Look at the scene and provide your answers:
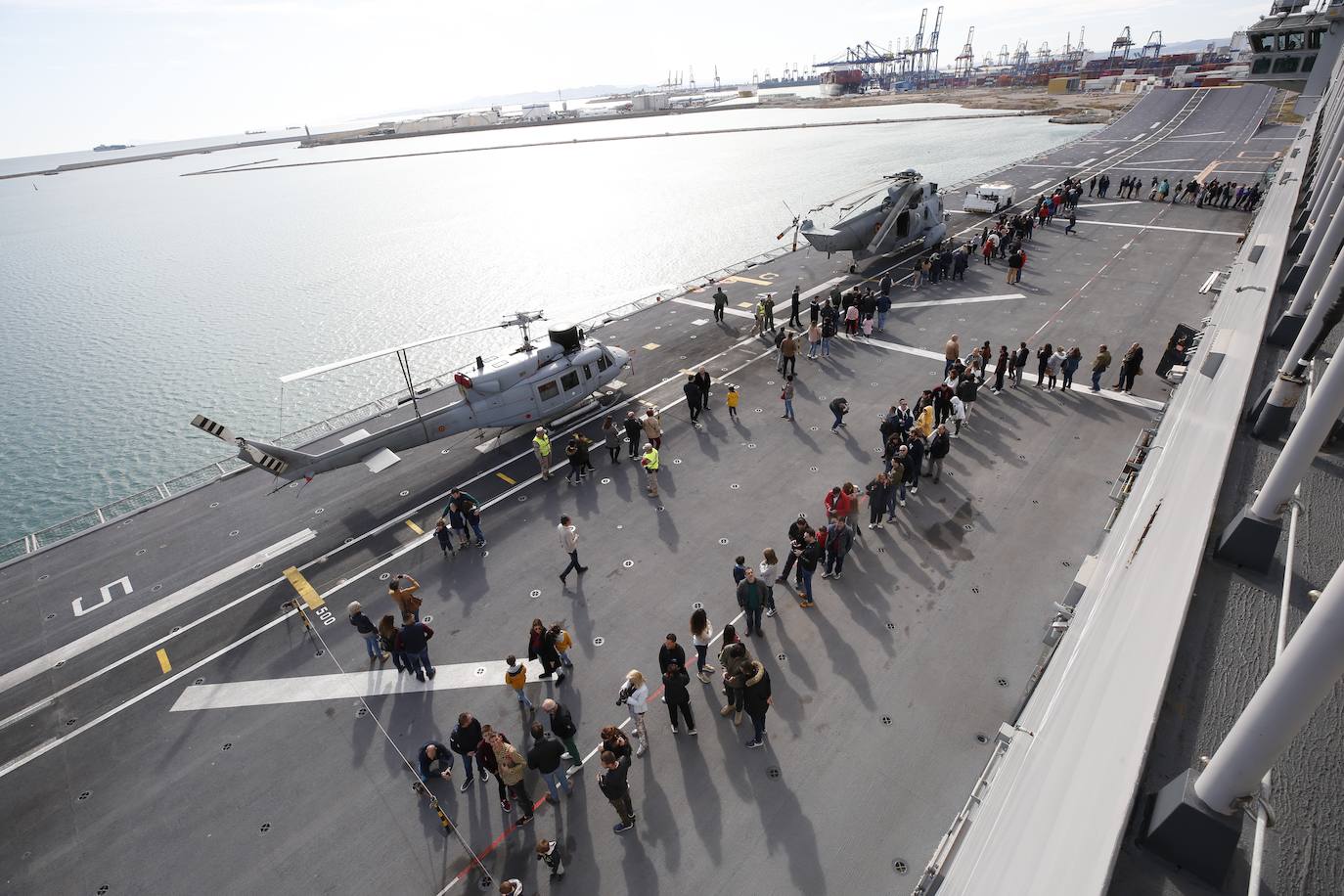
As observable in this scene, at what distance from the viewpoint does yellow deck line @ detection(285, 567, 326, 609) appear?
1378cm

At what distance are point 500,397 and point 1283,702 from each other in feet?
57.2

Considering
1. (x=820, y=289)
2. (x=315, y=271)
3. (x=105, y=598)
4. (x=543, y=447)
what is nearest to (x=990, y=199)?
(x=820, y=289)

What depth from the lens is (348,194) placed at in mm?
96625

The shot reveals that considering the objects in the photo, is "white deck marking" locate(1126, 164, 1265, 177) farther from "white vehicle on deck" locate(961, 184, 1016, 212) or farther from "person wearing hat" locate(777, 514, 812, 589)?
"person wearing hat" locate(777, 514, 812, 589)

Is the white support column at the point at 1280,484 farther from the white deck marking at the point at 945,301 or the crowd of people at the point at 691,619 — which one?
the white deck marking at the point at 945,301

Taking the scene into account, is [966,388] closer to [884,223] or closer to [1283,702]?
[1283,702]

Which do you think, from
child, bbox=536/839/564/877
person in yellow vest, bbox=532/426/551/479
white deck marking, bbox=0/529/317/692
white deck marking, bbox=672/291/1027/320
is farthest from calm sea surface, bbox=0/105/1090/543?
child, bbox=536/839/564/877

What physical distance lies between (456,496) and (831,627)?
31.2 feet

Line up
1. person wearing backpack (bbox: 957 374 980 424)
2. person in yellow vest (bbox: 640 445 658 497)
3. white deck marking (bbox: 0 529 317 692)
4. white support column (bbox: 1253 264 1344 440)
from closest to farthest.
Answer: white support column (bbox: 1253 264 1344 440) → white deck marking (bbox: 0 529 317 692) → person in yellow vest (bbox: 640 445 658 497) → person wearing backpack (bbox: 957 374 980 424)

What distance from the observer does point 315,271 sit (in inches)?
1994

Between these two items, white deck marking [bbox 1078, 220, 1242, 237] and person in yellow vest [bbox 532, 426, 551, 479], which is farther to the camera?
white deck marking [bbox 1078, 220, 1242, 237]

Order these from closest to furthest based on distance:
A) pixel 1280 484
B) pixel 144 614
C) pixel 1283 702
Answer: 1. pixel 1283 702
2. pixel 1280 484
3. pixel 144 614

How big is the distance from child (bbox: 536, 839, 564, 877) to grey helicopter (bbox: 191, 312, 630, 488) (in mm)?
11093

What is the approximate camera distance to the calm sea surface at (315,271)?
1057 inches
